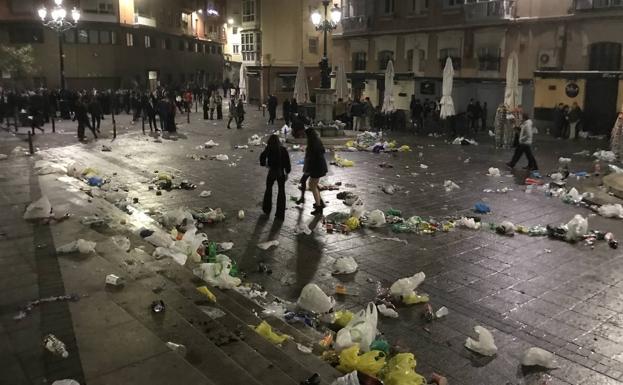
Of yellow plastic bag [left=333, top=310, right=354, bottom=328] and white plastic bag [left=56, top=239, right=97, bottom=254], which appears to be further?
white plastic bag [left=56, top=239, right=97, bottom=254]

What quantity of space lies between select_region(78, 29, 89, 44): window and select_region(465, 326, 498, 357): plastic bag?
149 ft

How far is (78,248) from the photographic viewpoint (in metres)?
7.22

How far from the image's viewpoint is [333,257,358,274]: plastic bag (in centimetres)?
725

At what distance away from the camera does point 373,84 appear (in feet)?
115

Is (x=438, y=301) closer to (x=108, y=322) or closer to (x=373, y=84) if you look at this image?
(x=108, y=322)

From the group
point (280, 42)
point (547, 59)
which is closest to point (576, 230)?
point (547, 59)

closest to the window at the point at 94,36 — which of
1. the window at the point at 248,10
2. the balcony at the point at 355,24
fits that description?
the window at the point at 248,10

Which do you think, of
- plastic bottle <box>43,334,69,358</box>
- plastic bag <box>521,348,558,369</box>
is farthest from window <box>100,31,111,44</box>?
plastic bag <box>521,348,558,369</box>

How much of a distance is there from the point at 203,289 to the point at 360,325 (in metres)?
1.94

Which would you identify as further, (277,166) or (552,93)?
(552,93)

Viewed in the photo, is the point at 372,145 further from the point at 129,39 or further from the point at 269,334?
the point at 129,39

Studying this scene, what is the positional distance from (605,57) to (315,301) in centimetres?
2292

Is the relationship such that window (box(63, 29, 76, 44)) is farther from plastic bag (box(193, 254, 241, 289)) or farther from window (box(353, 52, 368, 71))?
plastic bag (box(193, 254, 241, 289))

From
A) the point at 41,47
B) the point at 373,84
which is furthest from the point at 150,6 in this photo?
the point at 373,84
